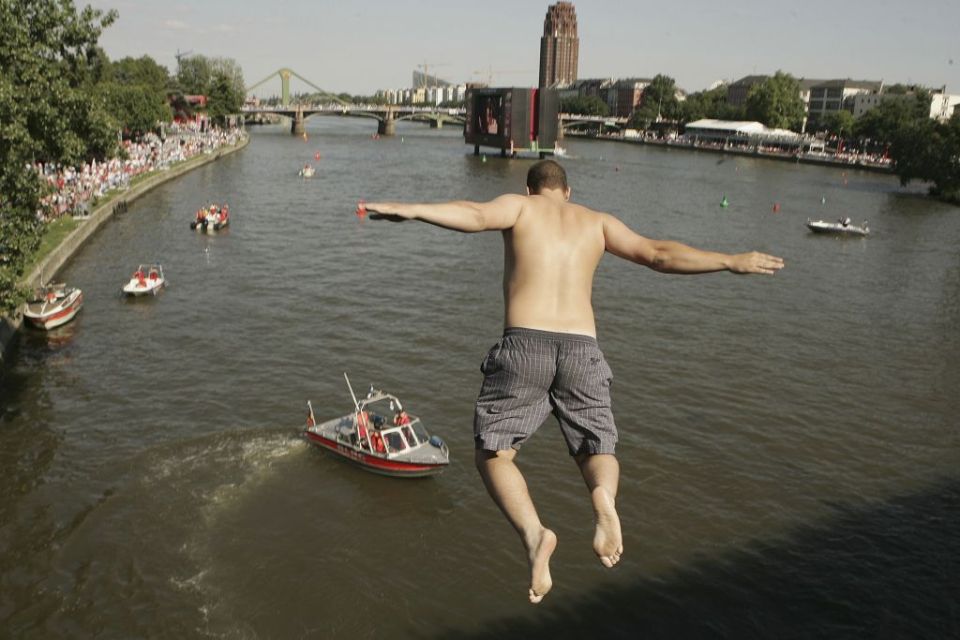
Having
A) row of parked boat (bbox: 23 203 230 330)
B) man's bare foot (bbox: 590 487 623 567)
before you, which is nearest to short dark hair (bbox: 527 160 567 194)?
man's bare foot (bbox: 590 487 623 567)

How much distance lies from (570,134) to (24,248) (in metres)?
173

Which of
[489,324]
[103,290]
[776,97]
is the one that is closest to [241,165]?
[103,290]

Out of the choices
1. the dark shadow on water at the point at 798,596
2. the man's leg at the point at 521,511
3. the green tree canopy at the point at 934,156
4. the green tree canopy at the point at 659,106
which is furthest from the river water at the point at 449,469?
the green tree canopy at the point at 659,106

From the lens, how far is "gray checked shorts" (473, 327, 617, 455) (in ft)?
13.2

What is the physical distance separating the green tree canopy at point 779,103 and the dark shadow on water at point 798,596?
478 ft

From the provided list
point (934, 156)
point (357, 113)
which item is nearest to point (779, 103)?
point (934, 156)

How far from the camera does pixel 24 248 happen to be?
63.2 ft

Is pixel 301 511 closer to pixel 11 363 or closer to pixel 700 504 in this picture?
pixel 700 504

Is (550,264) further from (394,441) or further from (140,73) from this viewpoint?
(140,73)

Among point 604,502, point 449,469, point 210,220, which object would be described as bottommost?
point 449,469

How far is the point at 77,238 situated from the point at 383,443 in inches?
1115

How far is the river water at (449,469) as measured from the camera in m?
14.2

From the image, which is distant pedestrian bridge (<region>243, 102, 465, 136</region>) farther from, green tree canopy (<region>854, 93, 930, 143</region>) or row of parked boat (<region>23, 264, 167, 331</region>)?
row of parked boat (<region>23, 264, 167, 331</region>)

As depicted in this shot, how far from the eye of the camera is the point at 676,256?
3914 millimetres
